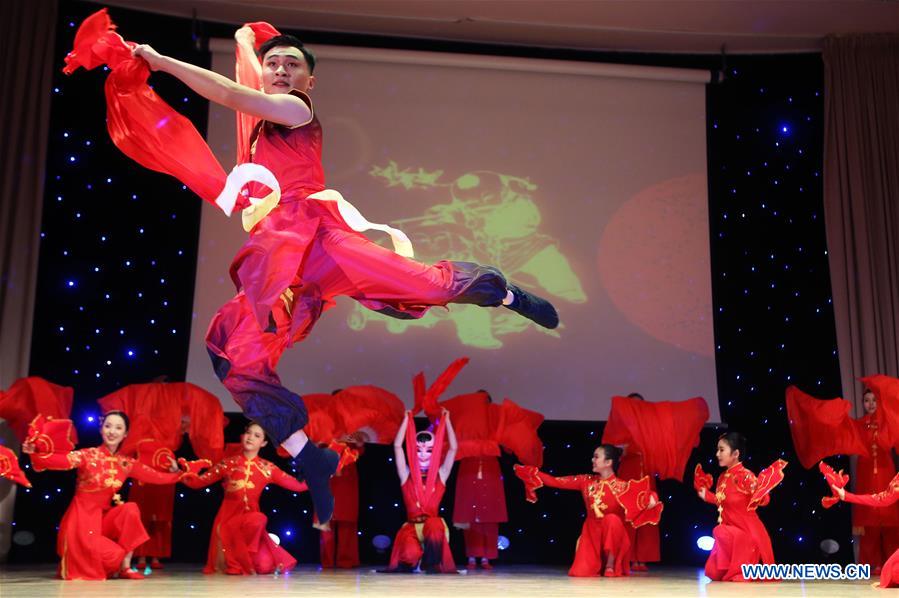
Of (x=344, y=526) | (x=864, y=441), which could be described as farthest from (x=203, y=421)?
(x=864, y=441)

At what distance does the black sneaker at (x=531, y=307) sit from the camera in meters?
A: 2.97

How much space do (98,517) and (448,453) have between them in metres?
1.85

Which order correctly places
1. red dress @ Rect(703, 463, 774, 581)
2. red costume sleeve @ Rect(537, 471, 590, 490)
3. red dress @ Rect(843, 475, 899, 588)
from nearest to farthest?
red dress @ Rect(843, 475, 899, 588), red dress @ Rect(703, 463, 774, 581), red costume sleeve @ Rect(537, 471, 590, 490)

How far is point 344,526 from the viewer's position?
5.91 metres

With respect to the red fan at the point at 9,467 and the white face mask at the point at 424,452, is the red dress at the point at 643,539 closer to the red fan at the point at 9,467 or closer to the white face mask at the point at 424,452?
the white face mask at the point at 424,452

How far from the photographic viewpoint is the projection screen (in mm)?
6281

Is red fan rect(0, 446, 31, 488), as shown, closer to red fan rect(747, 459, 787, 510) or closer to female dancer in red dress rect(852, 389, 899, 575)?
red fan rect(747, 459, 787, 510)

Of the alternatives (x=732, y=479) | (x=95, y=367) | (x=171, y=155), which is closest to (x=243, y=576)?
(x=95, y=367)

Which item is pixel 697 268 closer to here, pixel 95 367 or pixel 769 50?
pixel 769 50

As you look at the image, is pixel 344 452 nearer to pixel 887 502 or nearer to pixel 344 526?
pixel 344 526

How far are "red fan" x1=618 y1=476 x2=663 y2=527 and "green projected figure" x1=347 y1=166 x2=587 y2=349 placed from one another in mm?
1167

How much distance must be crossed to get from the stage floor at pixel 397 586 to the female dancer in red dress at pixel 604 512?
0.15m

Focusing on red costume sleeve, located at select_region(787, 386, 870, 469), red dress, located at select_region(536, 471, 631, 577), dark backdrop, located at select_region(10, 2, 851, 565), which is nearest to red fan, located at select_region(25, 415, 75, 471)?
dark backdrop, located at select_region(10, 2, 851, 565)

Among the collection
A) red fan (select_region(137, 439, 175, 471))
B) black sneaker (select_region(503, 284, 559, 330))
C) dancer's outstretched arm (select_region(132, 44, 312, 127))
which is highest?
dancer's outstretched arm (select_region(132, 44, 312, 127))
